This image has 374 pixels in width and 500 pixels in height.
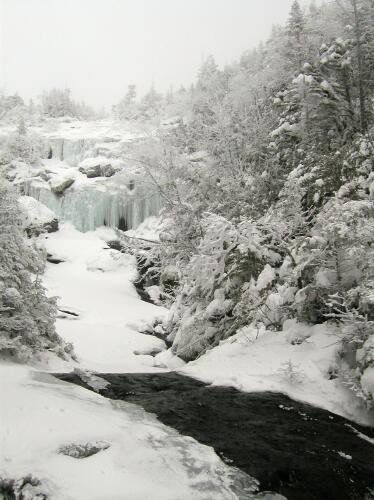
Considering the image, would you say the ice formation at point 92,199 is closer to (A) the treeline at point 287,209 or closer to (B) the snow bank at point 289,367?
(A) the treeline at point 287,209

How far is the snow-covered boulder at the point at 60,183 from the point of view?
93.7 feet

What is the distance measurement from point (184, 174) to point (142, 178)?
5.29 ft

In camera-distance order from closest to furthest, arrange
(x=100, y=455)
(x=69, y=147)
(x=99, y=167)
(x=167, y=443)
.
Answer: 1. (x=100, y=455)
2. (x=167, y=443)
3. (x=99, y=167)
4. (x=69, y=147)

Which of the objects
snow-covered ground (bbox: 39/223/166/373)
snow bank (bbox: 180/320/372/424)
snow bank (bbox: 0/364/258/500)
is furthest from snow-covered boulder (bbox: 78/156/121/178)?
snow bank (bbox: 0/364/258/500)

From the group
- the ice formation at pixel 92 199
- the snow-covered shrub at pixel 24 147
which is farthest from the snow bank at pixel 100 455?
the snow-covered shrub at pixel 24 147

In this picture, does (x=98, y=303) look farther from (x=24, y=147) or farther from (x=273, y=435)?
(x=24, y=147)

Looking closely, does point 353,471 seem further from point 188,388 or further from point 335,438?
point 188,388

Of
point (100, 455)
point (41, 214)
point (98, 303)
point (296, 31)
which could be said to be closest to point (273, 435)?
point (100, 455)

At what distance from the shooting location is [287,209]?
30.3 ft

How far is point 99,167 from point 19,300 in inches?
991

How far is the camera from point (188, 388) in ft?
19.8

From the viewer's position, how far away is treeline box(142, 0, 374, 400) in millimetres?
5949

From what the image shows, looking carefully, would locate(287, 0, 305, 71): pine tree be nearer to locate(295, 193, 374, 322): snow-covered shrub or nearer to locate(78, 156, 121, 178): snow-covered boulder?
locate(295, 193, 374, 322): snow-covered shrub

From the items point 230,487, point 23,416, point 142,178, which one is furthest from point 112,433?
point 142,178
